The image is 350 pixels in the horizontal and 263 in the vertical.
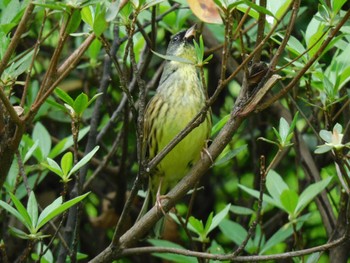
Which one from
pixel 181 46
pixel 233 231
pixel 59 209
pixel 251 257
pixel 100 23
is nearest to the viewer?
pixel 100 23

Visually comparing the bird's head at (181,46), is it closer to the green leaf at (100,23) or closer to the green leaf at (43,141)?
the green leaf at (43,141)

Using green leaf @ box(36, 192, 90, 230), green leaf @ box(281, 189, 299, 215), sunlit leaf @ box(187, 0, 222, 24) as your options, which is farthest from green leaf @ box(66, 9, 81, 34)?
green leaf @ box(281, 189, 299, 215)

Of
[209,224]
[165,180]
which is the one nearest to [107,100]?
[165,180]

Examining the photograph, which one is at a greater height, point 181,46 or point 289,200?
point 181,46

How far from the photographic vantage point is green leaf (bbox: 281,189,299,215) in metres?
2.65

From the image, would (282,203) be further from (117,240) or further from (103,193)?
(103,193)

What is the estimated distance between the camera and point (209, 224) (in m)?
2.76

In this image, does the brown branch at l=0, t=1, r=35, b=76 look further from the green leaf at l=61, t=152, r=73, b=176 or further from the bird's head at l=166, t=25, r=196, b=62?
the bird's head at l=166, t=25, r=196, b=62

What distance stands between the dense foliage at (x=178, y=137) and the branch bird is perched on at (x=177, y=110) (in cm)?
10

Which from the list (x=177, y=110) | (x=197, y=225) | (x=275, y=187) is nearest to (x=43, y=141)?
(x=177, y=110)

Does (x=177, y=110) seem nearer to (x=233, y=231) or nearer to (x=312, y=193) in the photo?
(x=233, y=231)

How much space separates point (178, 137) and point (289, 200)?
2.08ft

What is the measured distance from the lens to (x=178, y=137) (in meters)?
2.21

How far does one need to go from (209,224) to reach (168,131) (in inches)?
26.7
